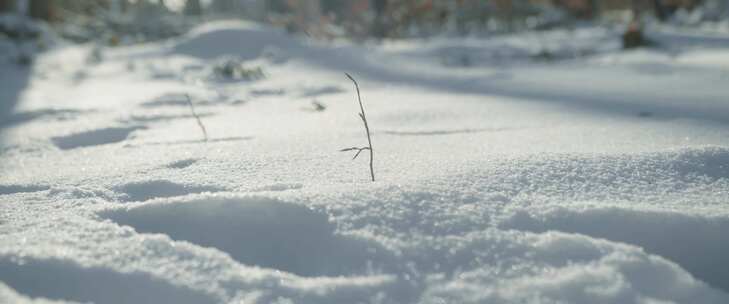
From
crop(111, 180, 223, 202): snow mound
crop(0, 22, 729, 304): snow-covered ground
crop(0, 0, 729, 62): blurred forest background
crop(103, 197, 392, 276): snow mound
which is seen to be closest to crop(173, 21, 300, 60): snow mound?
crop(0, 0, 729, 62): blurred forest background

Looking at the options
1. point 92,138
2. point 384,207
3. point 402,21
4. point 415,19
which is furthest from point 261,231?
point 415,19

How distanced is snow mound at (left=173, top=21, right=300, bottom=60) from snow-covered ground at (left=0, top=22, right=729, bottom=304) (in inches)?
123

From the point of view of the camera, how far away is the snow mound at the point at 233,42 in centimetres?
477

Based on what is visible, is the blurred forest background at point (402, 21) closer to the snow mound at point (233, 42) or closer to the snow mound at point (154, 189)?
the snow mound at point (233, 42)

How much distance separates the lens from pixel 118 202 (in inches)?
33.6

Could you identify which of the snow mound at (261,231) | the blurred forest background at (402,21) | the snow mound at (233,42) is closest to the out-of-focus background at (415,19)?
the blurred forest background at (402,21)

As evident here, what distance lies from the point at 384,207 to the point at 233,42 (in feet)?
14.9

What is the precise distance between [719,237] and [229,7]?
97.1 ft

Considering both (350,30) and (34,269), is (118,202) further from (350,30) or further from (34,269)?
(350,30)

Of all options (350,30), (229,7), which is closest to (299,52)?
(350,30)

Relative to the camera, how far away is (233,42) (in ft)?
16.3

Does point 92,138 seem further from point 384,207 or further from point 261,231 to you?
point 384,207

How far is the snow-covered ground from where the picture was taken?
618 mm

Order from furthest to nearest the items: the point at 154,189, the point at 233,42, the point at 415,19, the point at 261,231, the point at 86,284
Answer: the point at 415,19, the point at 233,42, the point at 154,189, the point at 261,231, the point at 86,284
